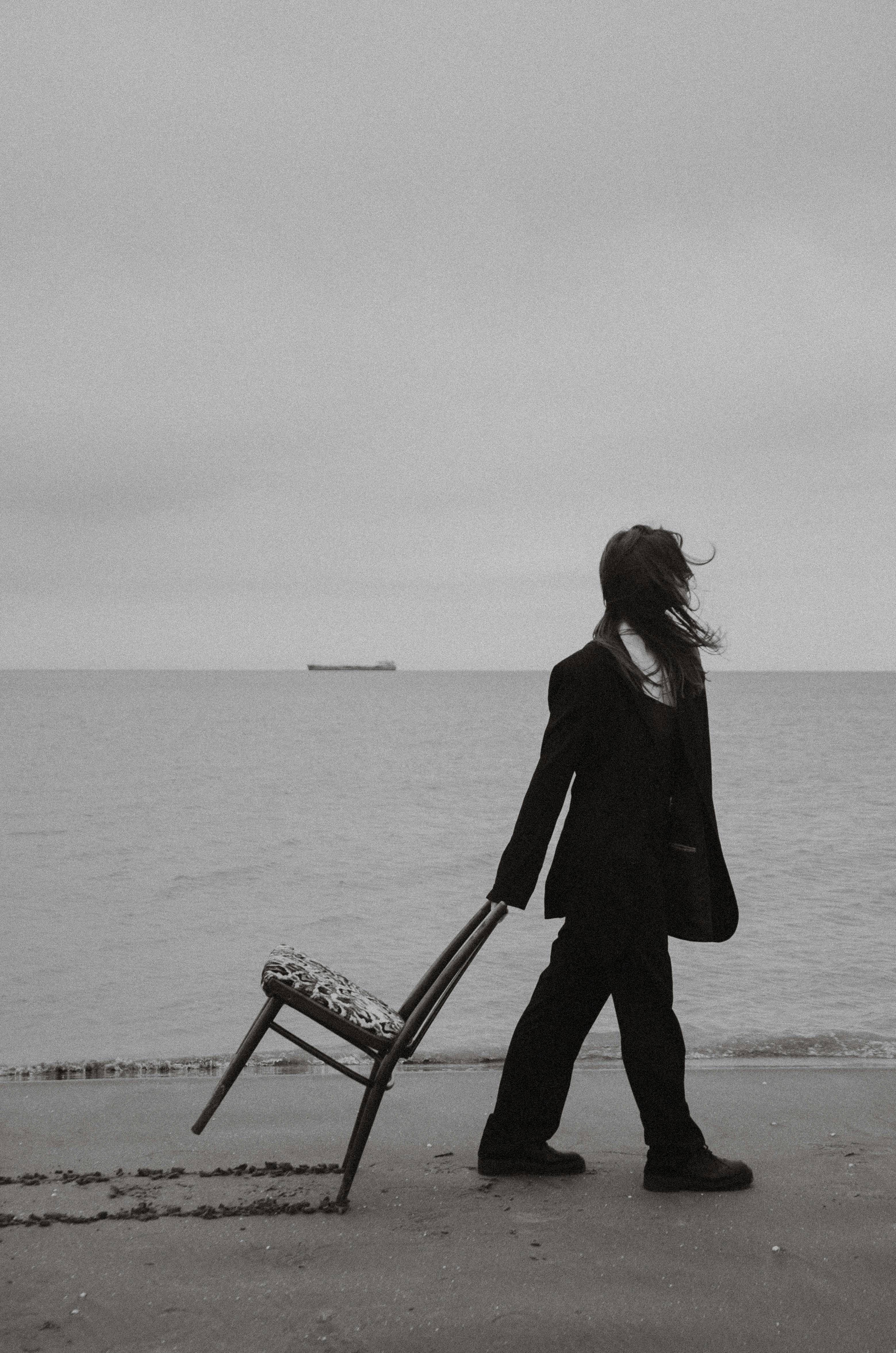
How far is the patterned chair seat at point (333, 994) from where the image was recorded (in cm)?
329

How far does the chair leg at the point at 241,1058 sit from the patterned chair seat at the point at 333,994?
7cm

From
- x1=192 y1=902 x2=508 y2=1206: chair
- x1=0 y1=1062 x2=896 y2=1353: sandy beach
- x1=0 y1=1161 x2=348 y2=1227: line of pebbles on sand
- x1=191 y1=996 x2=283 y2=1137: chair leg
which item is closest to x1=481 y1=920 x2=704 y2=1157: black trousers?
x1=0 y1=1062 x2=896 y2=1353: sandy beach

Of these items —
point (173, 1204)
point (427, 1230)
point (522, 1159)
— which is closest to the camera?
point (427, 1230)

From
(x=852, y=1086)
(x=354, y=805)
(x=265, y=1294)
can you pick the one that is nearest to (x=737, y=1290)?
(x=265, y=1294)

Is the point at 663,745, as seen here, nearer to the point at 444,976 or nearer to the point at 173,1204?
the point at 444,976

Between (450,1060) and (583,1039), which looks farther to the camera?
(450,1060)

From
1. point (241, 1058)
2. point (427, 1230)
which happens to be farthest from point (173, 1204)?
point (427, 1230)

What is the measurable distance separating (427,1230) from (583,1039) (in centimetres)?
73

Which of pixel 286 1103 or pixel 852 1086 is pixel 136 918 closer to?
pixel 286 1103

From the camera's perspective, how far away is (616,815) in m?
3.56

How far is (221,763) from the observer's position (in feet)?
114

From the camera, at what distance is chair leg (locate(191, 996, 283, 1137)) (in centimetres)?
325

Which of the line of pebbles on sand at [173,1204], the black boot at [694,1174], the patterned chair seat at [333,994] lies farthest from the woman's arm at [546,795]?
the line of pebbles on sand at [173,1204]

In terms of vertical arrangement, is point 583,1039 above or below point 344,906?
above
